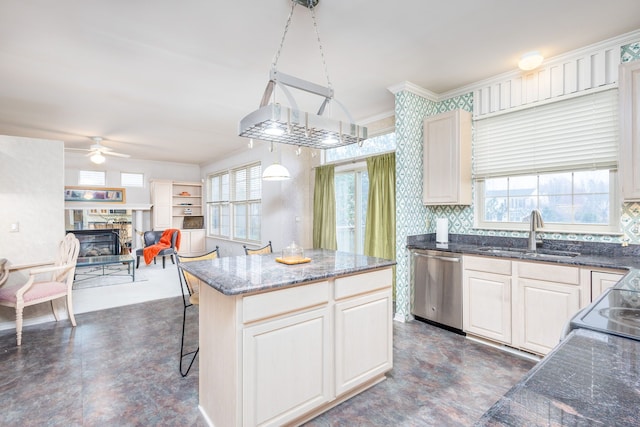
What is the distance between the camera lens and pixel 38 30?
2.42 meters

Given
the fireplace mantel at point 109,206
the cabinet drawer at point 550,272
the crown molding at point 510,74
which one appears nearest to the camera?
the cabinet drawer at point 550,272

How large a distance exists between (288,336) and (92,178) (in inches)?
314

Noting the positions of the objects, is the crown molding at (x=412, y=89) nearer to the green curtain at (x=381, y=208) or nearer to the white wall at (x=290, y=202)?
the green curtain at (x=381, y=208)

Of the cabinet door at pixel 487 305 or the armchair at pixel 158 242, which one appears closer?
the cabinet door at pixel 487 305

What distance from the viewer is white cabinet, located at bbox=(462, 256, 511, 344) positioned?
2.85m

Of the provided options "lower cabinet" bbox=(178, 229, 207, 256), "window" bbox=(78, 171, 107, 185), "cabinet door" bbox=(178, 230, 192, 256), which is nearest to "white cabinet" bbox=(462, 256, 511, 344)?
"lower cabinet" bbox=(178, 229, 207, 256)

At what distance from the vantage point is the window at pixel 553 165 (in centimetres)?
277

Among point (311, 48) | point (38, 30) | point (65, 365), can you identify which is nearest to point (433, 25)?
point (311, 48)

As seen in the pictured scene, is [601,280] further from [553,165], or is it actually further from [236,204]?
[236,204]

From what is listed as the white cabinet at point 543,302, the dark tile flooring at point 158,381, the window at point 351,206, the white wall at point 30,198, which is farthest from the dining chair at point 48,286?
the white cabinet at point 543,302

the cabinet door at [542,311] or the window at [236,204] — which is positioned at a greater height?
the window at [236,204]

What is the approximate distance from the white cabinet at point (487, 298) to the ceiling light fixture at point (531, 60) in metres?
1.83

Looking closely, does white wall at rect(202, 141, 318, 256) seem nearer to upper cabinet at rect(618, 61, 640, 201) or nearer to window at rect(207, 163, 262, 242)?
window at rect(207, 163, 262, 242)

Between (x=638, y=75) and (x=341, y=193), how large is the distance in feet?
11.7
